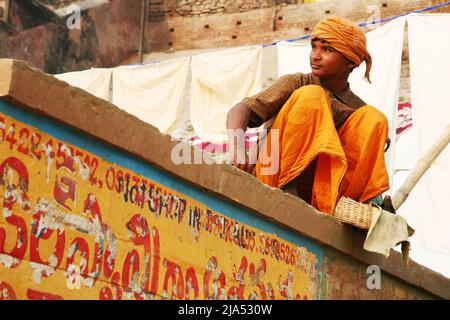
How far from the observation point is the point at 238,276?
3418 millimetres

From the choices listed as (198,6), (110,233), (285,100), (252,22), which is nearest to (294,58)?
(285,100)

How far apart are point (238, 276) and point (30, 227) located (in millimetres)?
995

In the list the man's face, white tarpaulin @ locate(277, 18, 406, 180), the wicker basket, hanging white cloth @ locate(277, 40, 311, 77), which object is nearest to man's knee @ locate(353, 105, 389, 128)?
the man's face

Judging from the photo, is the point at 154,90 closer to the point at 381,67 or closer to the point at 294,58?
the point at 294,58

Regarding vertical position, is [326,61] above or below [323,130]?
above

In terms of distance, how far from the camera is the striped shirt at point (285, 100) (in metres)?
4.10

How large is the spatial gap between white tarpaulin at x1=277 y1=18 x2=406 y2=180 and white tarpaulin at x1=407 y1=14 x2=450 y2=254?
0.49ft

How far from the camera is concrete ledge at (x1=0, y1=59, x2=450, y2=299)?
105 inches

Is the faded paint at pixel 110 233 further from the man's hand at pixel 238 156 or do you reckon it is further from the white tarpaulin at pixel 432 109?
the white tarpaulin at pixel 432 109

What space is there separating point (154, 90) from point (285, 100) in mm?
6818

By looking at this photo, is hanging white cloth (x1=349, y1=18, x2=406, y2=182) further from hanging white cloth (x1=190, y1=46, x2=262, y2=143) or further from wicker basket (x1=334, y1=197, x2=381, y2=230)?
wicker basket (x1=334, y1=197, x2=381, y2=230)

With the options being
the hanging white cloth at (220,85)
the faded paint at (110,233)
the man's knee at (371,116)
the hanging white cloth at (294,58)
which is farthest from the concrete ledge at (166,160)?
the hanging white cloth at (220,85)

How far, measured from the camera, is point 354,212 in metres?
3.99
